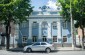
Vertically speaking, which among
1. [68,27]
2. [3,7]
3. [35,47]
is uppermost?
[3,7]

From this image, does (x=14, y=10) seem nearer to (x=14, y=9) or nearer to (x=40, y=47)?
(x=14, y=9)

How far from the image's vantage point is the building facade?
49.2 m

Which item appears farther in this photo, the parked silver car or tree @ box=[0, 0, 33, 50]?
tree @ box=[0, 0, 33, 50]

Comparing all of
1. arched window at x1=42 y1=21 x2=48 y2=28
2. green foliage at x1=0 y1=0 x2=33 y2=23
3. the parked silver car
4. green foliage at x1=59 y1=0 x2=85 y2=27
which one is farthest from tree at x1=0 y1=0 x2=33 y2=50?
arched window at x1=42 y1=21 x2=48 y2=28

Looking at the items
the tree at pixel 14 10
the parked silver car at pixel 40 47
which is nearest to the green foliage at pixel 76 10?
the tree at pixel 14 10

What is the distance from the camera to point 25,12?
1577 inches

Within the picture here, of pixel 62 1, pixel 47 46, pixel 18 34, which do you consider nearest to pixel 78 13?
pixel 62 1

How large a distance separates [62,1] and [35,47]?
10569 millimetres

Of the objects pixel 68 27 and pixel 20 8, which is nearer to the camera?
pixel 20 8

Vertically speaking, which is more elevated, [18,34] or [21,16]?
[21,16]

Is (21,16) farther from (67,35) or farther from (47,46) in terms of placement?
(67,35)

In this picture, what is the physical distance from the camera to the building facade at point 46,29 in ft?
161

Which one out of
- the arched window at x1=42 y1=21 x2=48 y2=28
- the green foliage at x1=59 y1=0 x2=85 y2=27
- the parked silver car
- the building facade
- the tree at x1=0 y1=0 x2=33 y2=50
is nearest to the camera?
the parked silver car

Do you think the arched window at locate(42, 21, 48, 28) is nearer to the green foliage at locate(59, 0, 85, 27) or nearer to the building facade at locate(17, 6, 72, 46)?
the building facade at locate(17, 6, 72, 46)
